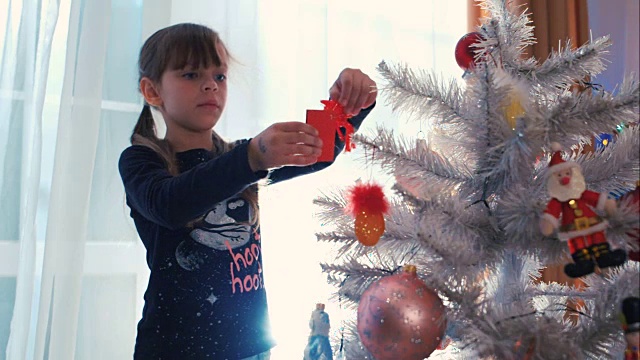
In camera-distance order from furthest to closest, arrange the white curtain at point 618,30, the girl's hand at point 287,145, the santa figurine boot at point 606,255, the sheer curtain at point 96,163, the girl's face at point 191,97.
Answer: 1. the white curtain at point 618,30
2. the sheer curtain at point 96,163
3. the girl's face at point 191,97
4. the girl's hand at point 287,145
5. the santa figurine boot at point 606,255

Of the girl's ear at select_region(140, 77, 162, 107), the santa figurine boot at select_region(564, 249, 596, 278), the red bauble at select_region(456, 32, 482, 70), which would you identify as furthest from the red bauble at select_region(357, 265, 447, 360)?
the girl's ear at select_region(140, 77, 162, 107)

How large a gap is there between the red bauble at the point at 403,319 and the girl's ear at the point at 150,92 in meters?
0.57

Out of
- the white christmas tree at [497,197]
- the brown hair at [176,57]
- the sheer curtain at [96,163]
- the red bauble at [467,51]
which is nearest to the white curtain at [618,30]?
the sheer curtain at [96,163]

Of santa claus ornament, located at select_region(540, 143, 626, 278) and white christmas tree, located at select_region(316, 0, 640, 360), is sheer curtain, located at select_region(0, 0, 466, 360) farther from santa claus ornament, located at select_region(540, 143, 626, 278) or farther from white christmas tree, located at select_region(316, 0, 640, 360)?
santa claus ornament, located at select_region(540, 143, 626, 278)

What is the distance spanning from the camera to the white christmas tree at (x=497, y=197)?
2.65 feet

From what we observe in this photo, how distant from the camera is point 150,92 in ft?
3.82

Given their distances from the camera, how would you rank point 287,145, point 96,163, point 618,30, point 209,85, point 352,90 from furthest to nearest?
point 618,30
point 96,163
point 209,85
point 352,90
point 287,145

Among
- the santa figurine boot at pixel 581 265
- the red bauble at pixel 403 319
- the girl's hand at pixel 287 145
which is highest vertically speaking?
the girl's hand at pixel 287 145

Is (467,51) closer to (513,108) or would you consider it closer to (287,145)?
(513,108)

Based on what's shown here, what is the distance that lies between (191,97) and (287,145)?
1.08ft

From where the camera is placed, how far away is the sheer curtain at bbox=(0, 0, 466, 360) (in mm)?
1338

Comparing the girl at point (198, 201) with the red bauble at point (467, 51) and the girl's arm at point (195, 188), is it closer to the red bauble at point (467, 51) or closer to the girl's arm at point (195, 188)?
the girl's arm at point (195, 188)

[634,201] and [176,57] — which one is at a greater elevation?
[176,57]

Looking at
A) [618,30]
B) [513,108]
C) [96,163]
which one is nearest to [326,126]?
[513,108]
